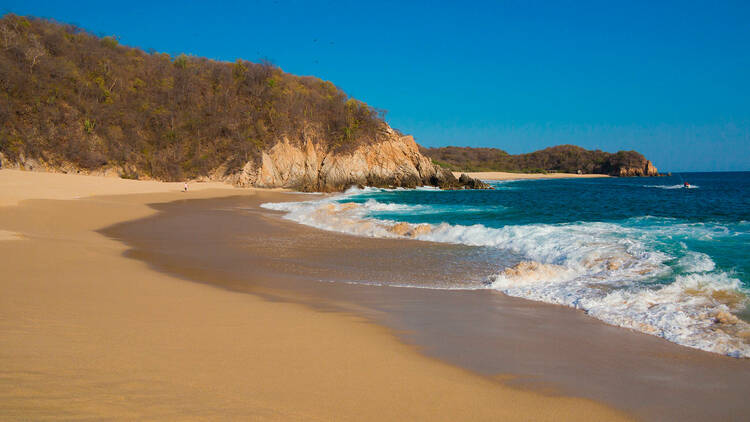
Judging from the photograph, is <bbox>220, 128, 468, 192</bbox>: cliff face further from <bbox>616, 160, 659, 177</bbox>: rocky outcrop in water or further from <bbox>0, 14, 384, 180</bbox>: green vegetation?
<bbox>616, 160, 659, 177</bbox>: rocky outcrop in water

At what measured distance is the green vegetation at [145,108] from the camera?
1551 inches

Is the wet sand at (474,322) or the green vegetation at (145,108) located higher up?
the green vegetation at (145,108)

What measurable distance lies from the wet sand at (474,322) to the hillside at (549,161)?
9532 centimetres

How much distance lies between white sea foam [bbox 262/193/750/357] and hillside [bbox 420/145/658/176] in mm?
91637

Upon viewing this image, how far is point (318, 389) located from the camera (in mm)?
2773

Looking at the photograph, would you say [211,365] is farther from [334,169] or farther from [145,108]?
[145,108]

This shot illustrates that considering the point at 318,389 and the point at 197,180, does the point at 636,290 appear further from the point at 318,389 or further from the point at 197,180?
the point at 197,180

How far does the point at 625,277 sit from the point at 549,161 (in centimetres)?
13859

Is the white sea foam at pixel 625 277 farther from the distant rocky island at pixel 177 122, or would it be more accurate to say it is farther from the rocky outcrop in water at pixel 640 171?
the rocky outcrop in water at pixel 640 171

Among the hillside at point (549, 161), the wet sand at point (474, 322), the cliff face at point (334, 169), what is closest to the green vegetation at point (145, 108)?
the cliff face at point (334, 169)

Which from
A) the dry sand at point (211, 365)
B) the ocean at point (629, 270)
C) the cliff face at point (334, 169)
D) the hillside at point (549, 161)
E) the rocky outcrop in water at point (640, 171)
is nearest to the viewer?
the dry sand at point (211, 365)

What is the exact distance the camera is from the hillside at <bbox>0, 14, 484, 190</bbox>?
39.5 meters

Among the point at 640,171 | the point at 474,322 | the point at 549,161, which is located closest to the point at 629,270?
the point at 474,322

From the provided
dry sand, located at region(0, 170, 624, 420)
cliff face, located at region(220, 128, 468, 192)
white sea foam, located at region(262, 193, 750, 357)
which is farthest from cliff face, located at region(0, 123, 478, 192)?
dry sand, located at region(0, 170, 624, 420)
